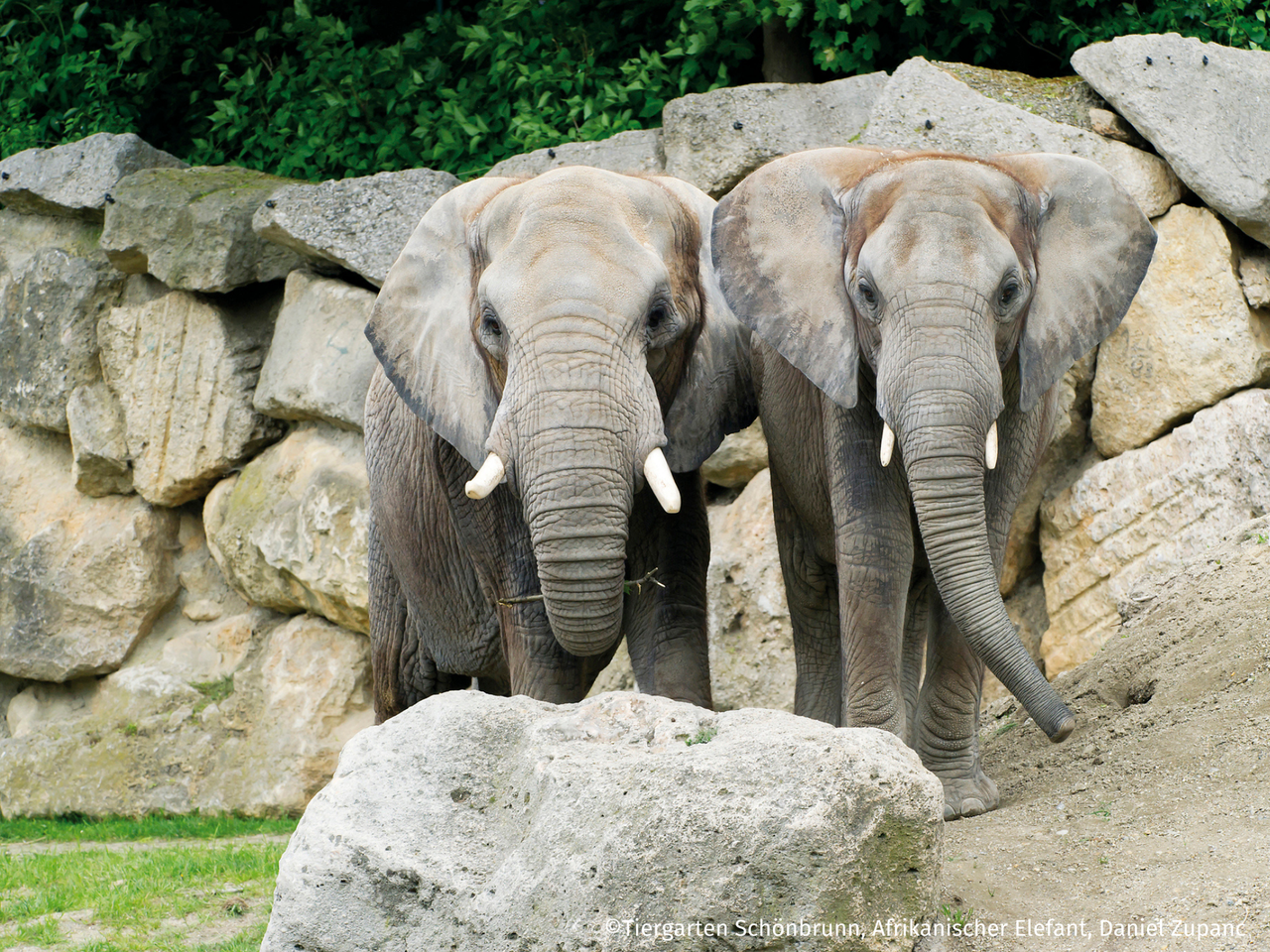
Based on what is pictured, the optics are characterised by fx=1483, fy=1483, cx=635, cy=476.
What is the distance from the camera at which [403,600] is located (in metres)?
6.28

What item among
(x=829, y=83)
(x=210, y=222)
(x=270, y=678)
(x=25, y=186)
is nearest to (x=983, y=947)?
(x=829, y=83)

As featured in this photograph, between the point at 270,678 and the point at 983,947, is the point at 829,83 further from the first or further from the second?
the point at 983,947

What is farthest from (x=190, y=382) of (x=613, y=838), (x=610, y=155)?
(x=613, y=838)

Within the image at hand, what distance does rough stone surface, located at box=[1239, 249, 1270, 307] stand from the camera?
281 inches

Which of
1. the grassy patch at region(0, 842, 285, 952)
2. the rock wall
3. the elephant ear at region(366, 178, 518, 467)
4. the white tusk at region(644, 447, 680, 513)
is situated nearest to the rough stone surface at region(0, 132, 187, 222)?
the rock wall

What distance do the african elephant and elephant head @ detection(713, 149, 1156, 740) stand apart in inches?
12.8

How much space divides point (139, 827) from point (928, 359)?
588 centimetres

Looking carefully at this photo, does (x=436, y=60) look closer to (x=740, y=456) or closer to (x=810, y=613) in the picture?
(x=740, y=456)

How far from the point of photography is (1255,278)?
7.15 meters

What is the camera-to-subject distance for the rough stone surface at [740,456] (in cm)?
783

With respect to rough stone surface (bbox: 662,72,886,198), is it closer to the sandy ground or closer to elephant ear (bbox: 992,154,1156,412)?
elephant ear (bbox: 992,154,1156,412)

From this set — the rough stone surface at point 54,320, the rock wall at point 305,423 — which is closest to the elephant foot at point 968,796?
the rock wall at point 305,423

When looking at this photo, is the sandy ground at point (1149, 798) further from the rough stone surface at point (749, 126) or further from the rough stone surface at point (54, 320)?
the rough stone surface at point (54, 320)

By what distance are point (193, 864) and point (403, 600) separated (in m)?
1.50
